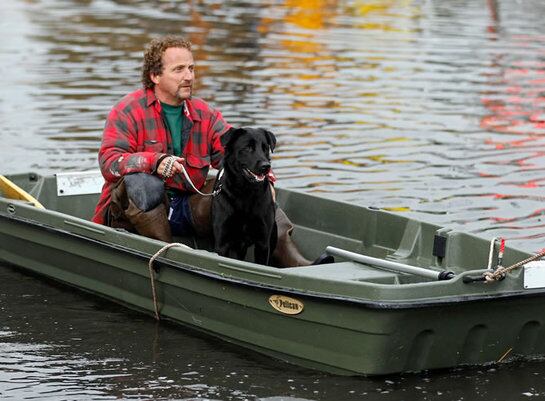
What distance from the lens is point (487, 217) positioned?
1290 cm

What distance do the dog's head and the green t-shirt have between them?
0.84 metres

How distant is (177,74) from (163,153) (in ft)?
1.88

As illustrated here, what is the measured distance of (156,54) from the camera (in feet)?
31.9

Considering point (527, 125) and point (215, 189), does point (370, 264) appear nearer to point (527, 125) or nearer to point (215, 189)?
point (215, 189)

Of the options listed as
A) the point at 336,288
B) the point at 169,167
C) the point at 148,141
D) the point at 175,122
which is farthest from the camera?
the point at 175,122

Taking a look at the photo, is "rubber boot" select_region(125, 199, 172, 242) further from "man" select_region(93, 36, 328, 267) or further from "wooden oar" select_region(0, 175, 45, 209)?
"wooden oar" select_region(0, 175, 45, 209)

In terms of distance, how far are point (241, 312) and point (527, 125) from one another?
10208 millimetres

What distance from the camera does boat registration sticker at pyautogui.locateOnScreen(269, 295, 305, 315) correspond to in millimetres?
8188

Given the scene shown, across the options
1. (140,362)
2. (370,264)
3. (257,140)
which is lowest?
(140,362)

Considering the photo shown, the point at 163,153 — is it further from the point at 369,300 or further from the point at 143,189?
the point at 369,300

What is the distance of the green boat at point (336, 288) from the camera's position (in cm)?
793

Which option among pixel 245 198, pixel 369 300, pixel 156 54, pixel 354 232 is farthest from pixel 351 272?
pixel 156 54

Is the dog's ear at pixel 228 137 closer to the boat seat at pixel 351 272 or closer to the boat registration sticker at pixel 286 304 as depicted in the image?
the boat seat at pixel 351 272

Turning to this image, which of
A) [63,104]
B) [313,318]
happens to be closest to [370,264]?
[313,318]
